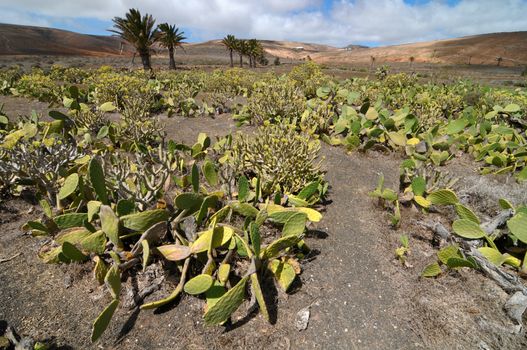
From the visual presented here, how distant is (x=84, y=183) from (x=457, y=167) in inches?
219

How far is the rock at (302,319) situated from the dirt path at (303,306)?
0.11ft

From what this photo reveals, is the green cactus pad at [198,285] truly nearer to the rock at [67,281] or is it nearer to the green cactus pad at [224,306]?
the green cactus pad at [224,306]

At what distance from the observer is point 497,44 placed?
62562mm

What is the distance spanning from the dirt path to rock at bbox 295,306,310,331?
1.3 inches

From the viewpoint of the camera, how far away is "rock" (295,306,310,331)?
7.18 ft

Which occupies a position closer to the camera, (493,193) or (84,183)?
(84,183)

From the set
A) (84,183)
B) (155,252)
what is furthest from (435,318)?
(84,183)

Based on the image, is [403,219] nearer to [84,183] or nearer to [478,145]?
[478,145]

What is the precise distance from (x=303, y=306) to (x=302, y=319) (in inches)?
5.3

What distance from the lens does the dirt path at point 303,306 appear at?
2086 millimetres

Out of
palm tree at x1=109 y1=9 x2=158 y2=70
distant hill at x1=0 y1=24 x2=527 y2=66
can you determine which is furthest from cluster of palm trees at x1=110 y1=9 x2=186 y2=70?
distant hill at x1=0 y1=24 x2=527 y2=66

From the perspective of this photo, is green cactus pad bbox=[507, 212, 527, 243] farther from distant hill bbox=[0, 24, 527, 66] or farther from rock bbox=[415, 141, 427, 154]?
distant hill bbox=[0, 24, 527, 66]

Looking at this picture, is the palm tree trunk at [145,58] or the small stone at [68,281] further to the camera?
the palm tree trunk at [145,58]

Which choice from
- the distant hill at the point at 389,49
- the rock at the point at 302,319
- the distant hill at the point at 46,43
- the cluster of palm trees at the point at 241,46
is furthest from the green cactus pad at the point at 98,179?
the distant hill at the point at 46,43
